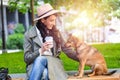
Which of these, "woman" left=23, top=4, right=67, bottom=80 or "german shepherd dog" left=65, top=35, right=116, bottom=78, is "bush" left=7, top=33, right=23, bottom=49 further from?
"woman" left=23, top=4, right=67, bottom=80

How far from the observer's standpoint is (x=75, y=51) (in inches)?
236

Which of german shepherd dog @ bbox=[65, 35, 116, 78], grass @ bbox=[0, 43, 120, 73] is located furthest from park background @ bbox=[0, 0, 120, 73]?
german shepherd dog @ bbox=[65, 35, 116, 78]

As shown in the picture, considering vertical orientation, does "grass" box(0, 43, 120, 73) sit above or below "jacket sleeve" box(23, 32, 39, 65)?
below

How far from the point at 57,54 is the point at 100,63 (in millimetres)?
739

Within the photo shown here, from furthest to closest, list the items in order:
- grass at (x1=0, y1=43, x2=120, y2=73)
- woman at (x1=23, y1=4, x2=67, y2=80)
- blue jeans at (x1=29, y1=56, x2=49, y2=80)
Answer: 1. grass at (x1=0, y1=43, x2=120, y2=73)
2. woman at (x1=23, y1=4, x2=67, y2=80)
3. blue jeans at (x1=29, y1=56, x2=49, y2=80)

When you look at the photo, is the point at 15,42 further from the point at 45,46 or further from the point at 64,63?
the point at 45,46

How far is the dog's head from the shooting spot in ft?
19.2

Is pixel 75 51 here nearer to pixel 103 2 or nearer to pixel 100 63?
pixel 100 63

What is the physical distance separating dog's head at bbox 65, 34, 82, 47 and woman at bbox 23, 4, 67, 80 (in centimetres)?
18

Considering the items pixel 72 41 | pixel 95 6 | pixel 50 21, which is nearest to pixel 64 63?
pixel 95 6

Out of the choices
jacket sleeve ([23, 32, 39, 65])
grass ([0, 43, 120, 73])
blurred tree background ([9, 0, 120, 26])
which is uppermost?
blurred tree background ([9, 0, 120, 26])

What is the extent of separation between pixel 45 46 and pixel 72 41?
0.57 m

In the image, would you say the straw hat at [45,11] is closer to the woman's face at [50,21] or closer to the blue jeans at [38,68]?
the woman's face at [50,21]

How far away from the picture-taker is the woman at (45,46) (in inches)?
214
